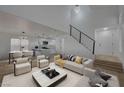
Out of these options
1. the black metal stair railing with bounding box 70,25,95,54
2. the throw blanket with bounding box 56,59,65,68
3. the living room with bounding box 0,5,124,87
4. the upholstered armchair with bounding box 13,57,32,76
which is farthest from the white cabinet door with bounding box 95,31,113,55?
the upholstered armchair with bounding box 13,57,32,76

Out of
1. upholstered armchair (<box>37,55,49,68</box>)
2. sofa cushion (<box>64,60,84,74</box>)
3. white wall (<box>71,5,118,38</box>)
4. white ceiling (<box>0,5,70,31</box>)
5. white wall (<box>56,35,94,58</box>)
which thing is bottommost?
sofa cushion (<box>64,60,84,74</box>)

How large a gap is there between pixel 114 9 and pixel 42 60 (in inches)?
196

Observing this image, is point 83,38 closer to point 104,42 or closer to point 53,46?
point 104,42

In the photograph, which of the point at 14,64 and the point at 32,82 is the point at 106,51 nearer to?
the point at 32,82

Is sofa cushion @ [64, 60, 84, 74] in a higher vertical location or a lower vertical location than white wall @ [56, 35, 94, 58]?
lower

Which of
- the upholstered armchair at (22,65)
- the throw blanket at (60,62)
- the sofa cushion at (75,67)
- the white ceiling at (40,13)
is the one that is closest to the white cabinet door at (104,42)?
the sofa cushion at (75,67)

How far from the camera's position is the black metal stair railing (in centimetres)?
516

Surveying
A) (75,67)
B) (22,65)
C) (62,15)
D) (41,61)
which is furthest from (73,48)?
(22,65)

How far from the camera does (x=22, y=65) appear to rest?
343cm

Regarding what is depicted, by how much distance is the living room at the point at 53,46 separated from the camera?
2.42 meters

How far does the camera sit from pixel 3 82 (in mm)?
2619

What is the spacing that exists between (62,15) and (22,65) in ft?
9.51

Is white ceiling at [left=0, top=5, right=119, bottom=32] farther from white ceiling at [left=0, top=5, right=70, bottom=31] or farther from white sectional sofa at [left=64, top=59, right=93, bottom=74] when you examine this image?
white sectional sofa at [left=64, top=59, right=93, bottom=74]
